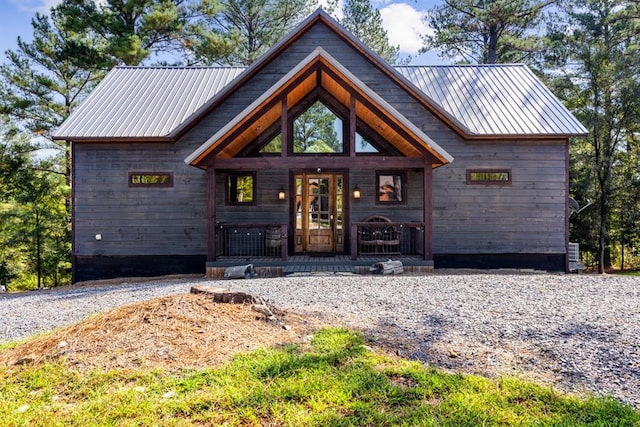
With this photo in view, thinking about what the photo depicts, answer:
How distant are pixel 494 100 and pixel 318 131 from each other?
5.33 meters

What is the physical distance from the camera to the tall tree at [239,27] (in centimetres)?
1959

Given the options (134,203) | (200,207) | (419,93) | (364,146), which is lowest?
(200,207)

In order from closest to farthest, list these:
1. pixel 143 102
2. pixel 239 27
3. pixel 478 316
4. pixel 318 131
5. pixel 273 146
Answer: pixel 478 316, pixel 273 146, pixel 143 102, pixel 318 131, pixel 239 27

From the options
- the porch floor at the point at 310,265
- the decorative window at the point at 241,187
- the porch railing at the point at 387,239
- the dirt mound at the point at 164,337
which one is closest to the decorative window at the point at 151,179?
the decorative window at the point at 241,187

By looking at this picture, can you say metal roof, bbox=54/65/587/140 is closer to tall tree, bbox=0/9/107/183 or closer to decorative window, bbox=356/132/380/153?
decorative window, bbox=356/132/380/153

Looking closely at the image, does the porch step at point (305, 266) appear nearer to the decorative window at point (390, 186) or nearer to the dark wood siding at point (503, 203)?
the dark wood siding at point (503, 203)

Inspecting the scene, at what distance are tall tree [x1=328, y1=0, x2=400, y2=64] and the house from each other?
12.5 m

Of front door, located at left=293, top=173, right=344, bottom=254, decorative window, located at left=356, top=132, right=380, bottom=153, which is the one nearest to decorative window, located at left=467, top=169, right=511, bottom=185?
decorative window, located at left=356, top=132, right=380, bottom=153

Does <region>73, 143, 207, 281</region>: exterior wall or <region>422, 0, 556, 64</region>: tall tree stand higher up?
<region>422, 0, 556, 64</region>: tall tree

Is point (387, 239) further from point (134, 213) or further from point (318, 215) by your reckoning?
point (134, 213)

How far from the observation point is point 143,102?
1134 centimetres

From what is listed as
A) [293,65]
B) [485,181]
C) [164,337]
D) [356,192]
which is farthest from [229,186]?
[164,337]

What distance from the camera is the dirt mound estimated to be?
10.9 ft

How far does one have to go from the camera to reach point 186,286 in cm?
765
